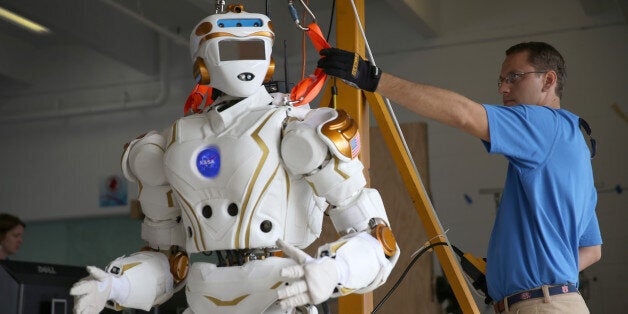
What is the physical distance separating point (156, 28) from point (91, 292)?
6135 millimetres

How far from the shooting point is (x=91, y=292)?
8.02ft

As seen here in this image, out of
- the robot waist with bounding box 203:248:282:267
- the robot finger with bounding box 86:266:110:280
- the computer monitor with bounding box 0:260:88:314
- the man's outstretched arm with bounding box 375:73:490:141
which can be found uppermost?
the man's outstretched arm with bounding box 375:73:490:141

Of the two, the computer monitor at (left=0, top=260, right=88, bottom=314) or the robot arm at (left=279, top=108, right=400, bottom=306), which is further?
the computer monitor at (left=0, top=260, right=88, bottom=314)

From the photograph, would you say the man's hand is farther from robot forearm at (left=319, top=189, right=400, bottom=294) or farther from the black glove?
the black glove

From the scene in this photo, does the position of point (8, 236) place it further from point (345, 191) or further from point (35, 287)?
point (345, 191)

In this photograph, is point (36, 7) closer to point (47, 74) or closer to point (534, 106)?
point (47, 74)

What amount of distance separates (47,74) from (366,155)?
739cm

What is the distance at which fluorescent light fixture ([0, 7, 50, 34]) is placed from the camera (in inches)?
334

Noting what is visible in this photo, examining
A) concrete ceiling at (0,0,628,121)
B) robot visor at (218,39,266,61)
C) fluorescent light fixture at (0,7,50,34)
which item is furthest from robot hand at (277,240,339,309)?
fluorescent light fixture at (0,7,50,34)

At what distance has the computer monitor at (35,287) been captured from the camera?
320cm

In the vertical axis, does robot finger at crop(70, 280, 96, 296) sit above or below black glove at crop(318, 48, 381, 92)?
below

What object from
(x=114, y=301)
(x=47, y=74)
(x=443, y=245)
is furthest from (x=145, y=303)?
(x=47, y=74)

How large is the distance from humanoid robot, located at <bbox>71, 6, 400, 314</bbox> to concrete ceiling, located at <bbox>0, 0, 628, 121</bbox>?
168 inches

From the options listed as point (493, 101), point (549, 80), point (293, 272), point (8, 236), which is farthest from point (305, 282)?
point (493, 101)
